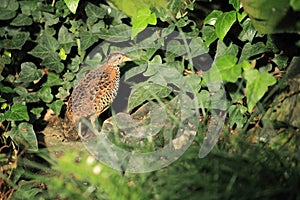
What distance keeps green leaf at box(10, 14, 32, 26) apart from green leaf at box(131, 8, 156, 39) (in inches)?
34.4

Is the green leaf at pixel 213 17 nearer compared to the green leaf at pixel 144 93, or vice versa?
the green leaf at pixel 213 17

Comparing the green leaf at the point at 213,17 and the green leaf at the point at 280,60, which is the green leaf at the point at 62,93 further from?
the green leaf at the point at 280,60

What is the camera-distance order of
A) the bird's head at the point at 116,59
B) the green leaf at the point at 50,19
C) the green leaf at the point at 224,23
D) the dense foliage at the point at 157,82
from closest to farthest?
the dense foliage at the point at 157,82, the green leaf at the point at 224,23, the bird's head at the point at 116,59, the green leaf at the point at 50,19

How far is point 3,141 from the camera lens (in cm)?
375

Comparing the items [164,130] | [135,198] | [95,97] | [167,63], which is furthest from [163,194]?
[167,63]

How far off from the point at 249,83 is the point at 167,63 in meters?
0.93

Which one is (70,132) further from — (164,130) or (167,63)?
(164,130)

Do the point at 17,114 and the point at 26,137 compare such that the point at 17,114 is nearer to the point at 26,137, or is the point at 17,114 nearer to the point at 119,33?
the point at 26,137

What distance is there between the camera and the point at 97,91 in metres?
3.35

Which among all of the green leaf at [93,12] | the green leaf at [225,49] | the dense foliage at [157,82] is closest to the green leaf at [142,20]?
the dense foliage at [157,82]

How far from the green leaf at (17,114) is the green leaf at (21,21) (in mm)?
569

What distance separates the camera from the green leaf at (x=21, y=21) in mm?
3867

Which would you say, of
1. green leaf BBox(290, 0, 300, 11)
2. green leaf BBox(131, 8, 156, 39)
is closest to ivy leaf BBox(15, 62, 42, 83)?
green leaf BBox(131, 8, 156, 39)

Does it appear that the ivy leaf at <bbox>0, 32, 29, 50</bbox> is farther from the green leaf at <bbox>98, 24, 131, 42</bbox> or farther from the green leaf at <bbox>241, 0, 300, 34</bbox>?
the green leaf at <bbox>241, 0, 300, 34</bbox>
